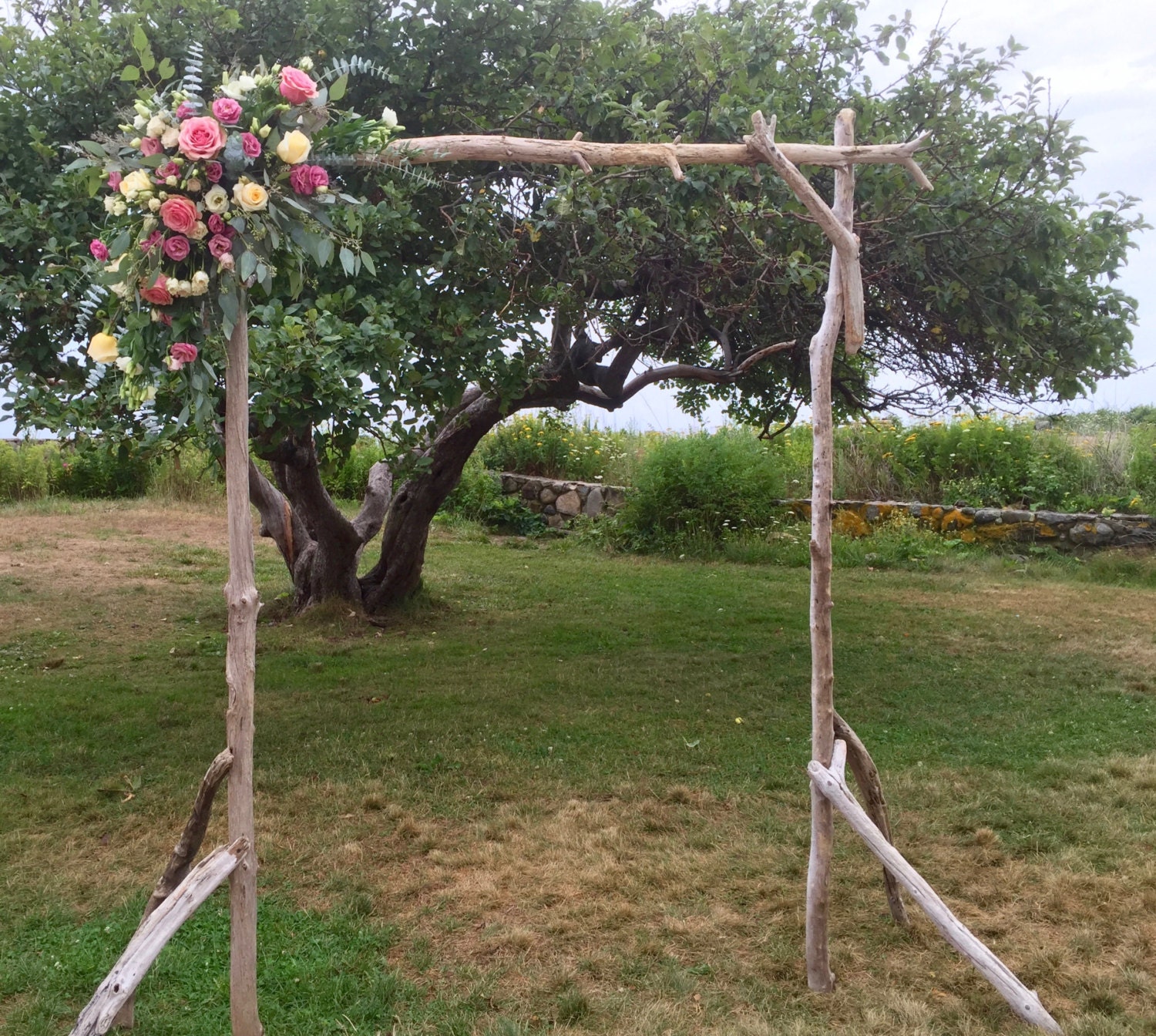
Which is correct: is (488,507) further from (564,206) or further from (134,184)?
(134,184)

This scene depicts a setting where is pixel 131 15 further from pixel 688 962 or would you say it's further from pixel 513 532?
pixel 513 532

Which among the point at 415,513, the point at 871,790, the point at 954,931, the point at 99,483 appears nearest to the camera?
the point at 954,931

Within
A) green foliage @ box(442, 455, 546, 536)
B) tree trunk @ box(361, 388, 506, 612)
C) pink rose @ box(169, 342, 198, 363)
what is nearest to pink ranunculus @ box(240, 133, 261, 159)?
pink rose @ box(169, 342, 198, 363)

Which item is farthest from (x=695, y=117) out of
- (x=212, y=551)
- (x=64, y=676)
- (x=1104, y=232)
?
(x=212, y=551)

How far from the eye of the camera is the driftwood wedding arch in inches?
102

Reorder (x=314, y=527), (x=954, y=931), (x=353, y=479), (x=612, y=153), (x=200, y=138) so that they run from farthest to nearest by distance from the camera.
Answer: (x=353, y=479), (x=314, y=527), (x=612, y=153), (x=954, y=931), (x=200, y=138)

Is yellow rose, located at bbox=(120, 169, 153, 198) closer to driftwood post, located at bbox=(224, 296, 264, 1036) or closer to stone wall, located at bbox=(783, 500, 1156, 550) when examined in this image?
driftwood post, located at bbox=(224, 296, 264, 1036)

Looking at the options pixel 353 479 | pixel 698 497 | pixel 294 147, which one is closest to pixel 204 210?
pixel 294 147

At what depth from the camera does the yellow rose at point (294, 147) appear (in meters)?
2.41

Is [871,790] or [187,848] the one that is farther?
[871,790]

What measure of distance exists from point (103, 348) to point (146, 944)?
1.49m

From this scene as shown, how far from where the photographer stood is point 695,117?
488 cm

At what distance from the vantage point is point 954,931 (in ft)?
9.14

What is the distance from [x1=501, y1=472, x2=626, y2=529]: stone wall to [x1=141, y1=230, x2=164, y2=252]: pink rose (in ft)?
33.3
